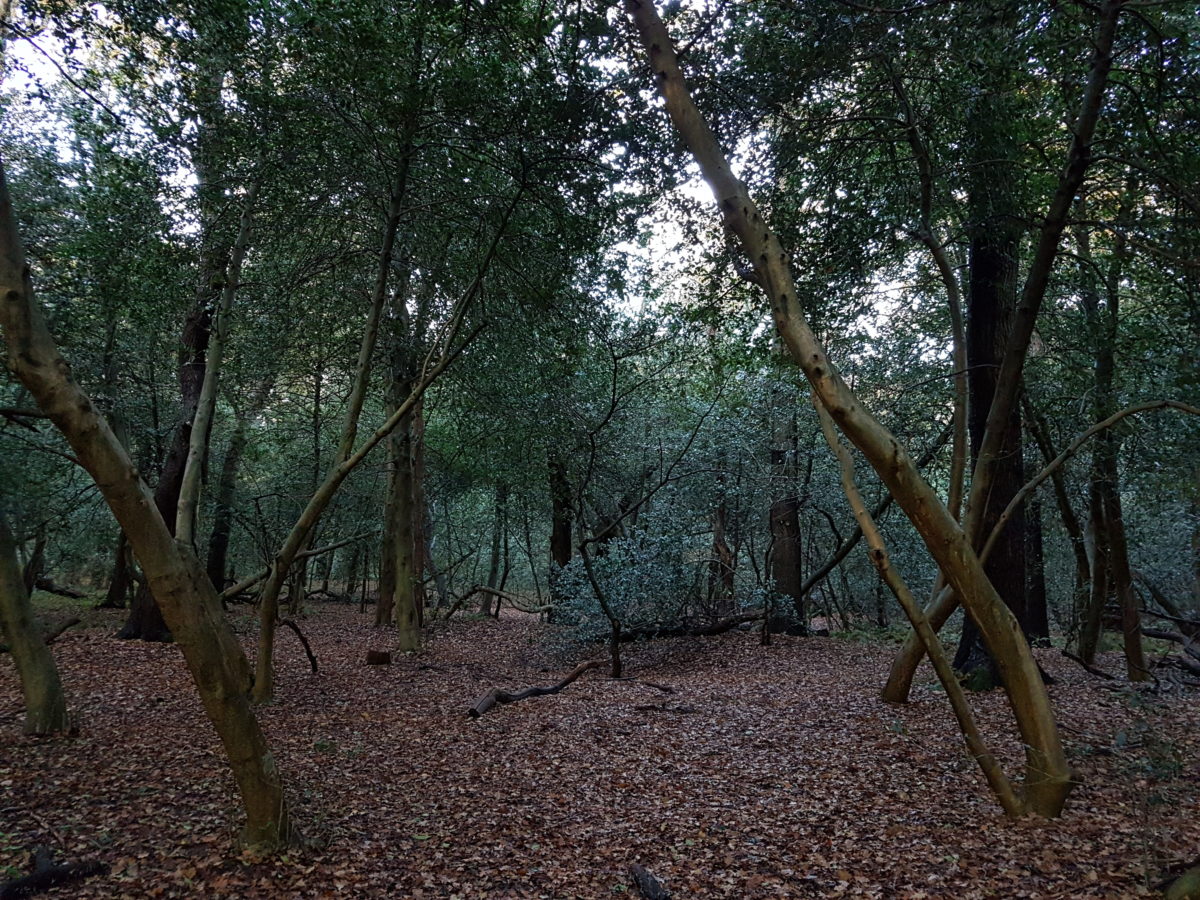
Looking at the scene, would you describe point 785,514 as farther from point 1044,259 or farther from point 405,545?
point 1044,259

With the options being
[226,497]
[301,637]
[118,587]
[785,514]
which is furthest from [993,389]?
[118,587]

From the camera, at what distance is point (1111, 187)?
19.0 ft

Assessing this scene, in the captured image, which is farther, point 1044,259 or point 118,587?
point 118,587

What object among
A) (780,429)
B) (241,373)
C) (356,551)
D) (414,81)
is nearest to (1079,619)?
(780,429)

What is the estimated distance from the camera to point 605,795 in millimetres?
5410

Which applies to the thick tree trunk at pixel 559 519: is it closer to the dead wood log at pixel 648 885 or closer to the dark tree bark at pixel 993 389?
the dark tree bark at pixel 993 389

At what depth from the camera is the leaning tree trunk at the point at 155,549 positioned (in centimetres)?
311

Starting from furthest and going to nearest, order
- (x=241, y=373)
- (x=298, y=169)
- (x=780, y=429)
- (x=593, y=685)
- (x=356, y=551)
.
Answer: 1. (x=356, y=551)
2. (x=780, y=429)
3. (x=241, y=373)
4. (x=593, y=685)
5. (x=298, y=169)

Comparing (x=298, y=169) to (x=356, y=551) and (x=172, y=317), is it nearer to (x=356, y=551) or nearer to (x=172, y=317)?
(x=172, y=317)

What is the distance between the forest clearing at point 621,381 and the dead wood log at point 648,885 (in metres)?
0.05

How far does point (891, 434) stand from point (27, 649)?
22.3 feet

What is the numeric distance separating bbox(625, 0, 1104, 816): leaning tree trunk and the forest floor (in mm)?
524

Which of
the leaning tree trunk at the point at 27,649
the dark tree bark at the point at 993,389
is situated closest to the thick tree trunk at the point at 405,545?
the leaning tree trunk at the point at 27,649

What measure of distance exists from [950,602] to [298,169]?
7.40 meters
